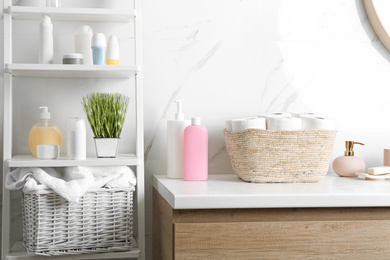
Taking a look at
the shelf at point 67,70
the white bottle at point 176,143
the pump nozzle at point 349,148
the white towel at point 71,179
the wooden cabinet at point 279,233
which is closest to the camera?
the wooden cabinet at point 279,233

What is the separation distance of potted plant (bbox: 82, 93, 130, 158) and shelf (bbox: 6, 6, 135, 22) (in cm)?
26

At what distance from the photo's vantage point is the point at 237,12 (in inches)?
66.9

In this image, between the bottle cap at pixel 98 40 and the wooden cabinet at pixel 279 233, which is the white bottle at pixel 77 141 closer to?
the bottle cap at pixel 98 40

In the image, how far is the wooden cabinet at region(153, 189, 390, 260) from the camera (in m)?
1.17

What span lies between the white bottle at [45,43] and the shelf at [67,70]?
0.13 ft

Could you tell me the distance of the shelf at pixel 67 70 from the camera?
4.62ft

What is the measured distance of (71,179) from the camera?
4.61 feet

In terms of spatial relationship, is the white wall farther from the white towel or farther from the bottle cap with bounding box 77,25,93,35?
the white towel

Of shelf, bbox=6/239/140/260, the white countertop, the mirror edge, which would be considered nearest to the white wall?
the mirror edge

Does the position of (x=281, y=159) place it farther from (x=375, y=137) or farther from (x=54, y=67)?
(x=54, y=67)

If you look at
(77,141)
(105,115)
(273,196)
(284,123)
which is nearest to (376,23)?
(284,123)

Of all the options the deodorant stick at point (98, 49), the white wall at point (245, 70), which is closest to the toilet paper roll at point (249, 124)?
the white wall at point (245, 70)

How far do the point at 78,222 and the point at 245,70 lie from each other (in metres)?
0.77

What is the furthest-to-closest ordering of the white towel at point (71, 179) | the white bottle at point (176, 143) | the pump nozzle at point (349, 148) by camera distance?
the pump nozzle at point (349, 148), the white bottle at point (176, 143), the white towel at point (71, 179)
